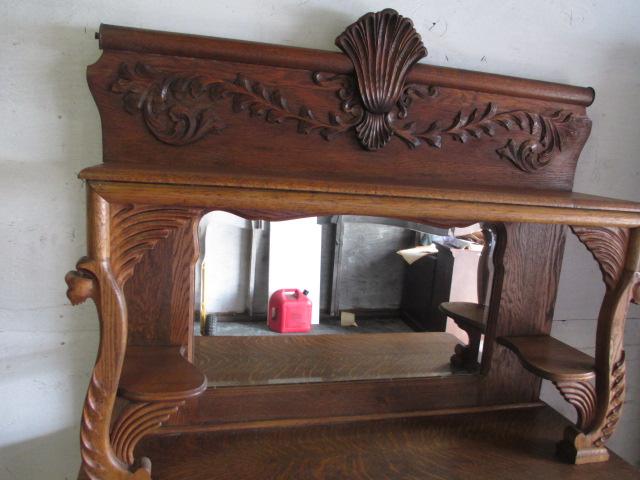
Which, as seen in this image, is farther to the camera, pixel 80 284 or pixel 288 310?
pixel 288 310

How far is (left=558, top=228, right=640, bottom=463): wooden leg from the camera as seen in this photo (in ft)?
2.83

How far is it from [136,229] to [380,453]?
2.00ft

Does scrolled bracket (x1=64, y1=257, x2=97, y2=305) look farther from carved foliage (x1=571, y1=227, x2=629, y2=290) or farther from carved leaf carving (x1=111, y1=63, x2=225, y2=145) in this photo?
carved foliage (x1=571, y1=227, x2=629, y2=290)

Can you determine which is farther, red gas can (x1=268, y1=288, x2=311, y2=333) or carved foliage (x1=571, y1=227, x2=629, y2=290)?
red gas can (x1=268, y1=288, x2=311, y2=333)

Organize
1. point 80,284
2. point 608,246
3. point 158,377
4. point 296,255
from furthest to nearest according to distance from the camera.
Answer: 1. point 296,255
2. point 608,246
3. point 158,377
4. point 80,284

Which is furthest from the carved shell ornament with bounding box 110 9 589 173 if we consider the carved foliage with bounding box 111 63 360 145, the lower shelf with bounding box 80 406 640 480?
the lower shelf with bounding box 80 406 640 480

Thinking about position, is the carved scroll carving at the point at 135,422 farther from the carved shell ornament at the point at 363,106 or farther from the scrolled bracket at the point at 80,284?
the carved shell ornament at the point at 363,106

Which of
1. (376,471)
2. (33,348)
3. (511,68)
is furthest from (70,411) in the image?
(511,68)

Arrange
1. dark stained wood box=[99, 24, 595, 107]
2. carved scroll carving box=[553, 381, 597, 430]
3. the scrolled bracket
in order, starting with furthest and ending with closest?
1. carved scroll carving box=[553, 381, 597, 430]
2. dark stained wood box=[99, 24, 595, 107]
3. the scrolled bracket

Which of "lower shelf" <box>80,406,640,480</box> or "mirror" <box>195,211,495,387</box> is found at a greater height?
"mirror" <box>195,211,495,387</box>

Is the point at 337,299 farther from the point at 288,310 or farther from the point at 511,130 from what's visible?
the point at 511,130

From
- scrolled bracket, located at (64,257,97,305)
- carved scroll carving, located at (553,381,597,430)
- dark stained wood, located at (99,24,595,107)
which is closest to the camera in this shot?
scrolled bracket, located at (64,257,97,305)

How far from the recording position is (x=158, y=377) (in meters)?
0.76

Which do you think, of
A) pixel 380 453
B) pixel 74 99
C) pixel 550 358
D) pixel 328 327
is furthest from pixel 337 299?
pixel 74 99
